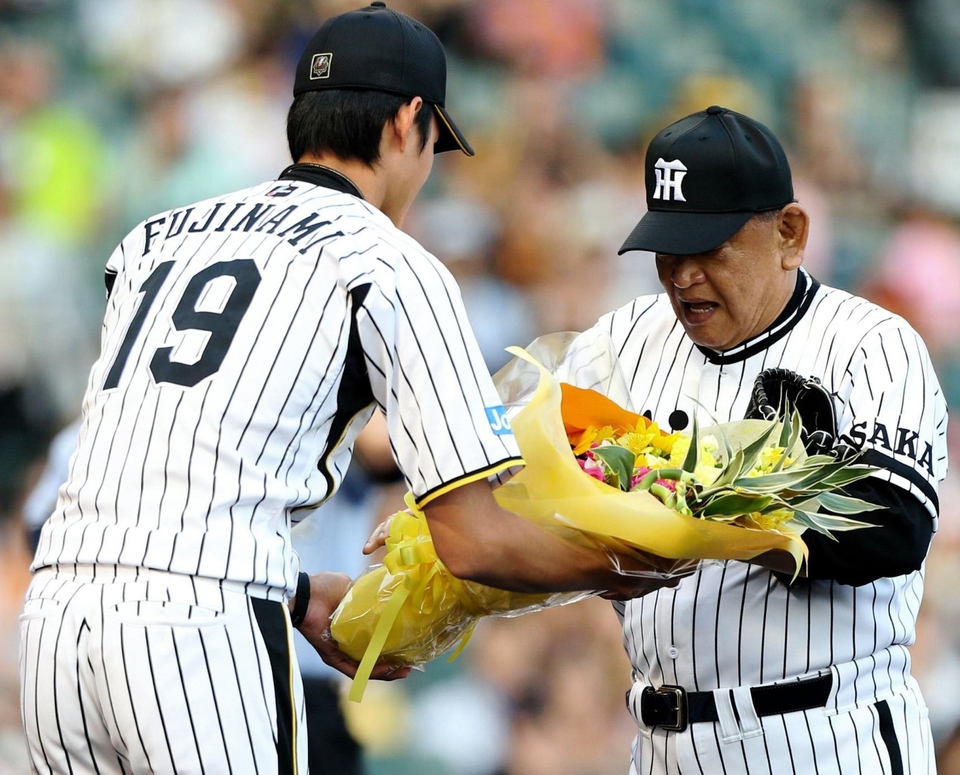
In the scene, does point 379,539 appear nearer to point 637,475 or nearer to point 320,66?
point 637,475

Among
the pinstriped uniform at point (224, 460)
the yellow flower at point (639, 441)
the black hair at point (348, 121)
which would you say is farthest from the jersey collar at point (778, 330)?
the black hair at point (348, 121)

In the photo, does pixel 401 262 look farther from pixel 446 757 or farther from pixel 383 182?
pixel 446 757

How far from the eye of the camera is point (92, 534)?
208 centimetres

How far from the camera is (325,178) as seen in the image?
240 centimetres

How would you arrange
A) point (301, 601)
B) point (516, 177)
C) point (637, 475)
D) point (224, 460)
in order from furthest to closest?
1. point (516, 177)
2. point (301, 601)
3. point (637, 475)
4. point (224, 460)

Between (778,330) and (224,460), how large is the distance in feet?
4.25

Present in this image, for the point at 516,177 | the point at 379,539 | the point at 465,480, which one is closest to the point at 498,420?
the point at 465,480

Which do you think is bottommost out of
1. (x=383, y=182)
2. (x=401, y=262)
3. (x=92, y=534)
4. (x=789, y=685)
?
(x=789, y=685)

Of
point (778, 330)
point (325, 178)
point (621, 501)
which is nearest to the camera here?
point (621, 501)

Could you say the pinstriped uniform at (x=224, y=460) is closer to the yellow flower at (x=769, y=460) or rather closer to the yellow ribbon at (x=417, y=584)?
the yellow ribbon at (x=417, y=584)

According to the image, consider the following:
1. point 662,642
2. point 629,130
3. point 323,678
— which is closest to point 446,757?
point 323,678

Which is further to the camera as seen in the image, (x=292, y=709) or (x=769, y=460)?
(x=769, y=460)

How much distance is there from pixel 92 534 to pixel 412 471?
531 millimetres

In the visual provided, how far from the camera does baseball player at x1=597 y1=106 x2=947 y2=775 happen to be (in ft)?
8.24
